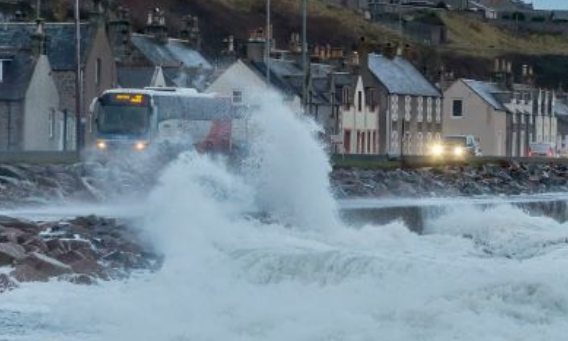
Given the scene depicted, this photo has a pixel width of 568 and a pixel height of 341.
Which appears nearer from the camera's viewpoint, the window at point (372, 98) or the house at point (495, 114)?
the window at point (372, 98)

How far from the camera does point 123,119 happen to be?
4897 centimetres

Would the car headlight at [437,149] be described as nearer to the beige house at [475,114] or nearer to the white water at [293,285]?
the beige house at [475,114]

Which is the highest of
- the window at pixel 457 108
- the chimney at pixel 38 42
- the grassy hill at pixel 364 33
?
the grassy hill at pixel 364 33

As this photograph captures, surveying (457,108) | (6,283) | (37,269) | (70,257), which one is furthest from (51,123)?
(6,283)

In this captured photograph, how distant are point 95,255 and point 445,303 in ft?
26.1

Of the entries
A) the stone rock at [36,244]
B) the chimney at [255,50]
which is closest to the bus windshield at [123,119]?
the stone rock at [36,244]

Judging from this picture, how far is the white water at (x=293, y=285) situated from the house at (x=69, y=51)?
26740 millimetres

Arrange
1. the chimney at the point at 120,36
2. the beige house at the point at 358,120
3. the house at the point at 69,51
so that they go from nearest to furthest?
the house at the point at 69,51 < the chimney at the point at 120,36 < the beige house at the point at 358,120

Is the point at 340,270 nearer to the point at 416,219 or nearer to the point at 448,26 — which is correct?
the point at 416,219

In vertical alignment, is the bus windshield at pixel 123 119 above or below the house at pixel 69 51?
below

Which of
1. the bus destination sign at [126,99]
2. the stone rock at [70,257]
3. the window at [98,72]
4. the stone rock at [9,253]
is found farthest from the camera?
the window at [98,72]

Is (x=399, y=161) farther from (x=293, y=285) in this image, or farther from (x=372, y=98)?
(x=293, y=285)

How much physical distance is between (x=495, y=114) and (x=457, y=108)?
90.4 inches

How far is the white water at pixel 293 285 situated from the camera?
20438mm
